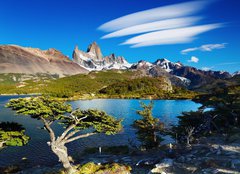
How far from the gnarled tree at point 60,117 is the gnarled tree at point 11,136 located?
2782 millimetres

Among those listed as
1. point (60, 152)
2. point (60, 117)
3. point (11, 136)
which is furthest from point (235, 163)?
point (11, 136)

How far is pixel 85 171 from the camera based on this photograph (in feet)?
103

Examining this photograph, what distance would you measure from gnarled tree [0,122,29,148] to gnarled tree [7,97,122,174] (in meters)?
2.78

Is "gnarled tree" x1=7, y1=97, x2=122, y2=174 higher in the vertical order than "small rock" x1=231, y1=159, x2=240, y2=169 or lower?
higher

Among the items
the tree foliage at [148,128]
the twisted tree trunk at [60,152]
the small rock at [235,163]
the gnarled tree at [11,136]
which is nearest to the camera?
the small rock at [235,163]

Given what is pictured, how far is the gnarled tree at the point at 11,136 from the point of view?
1144 inches

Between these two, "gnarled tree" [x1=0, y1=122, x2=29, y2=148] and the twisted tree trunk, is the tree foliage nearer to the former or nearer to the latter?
the twisted tree trunk

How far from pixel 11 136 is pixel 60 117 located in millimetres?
6118

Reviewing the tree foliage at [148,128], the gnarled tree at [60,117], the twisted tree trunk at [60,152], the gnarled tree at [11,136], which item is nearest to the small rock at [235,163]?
the gnarled tree at [60,117]

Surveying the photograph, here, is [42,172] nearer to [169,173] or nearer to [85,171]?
[85,171]

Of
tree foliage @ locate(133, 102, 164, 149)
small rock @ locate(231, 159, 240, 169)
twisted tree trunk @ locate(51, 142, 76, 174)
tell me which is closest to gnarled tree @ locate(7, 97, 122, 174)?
twisted tree trunk @ locate(51, 142, 76, 174)

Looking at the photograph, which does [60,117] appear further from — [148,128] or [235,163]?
[148,128]

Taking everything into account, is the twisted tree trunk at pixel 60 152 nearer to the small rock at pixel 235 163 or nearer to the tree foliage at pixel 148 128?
the small rock at pixel 235 163

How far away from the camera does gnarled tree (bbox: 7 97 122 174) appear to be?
27.3 meters
